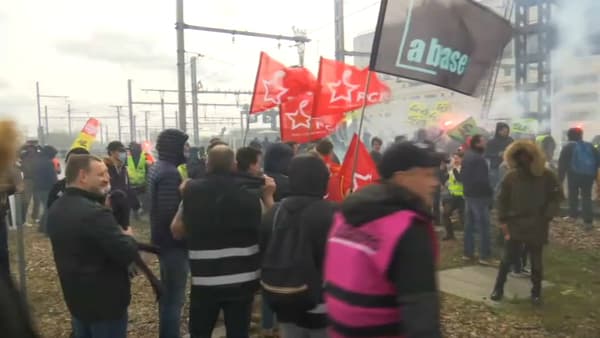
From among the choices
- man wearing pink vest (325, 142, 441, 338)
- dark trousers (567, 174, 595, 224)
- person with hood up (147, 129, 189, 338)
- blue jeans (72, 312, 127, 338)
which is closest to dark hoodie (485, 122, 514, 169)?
dark trousers (567, 174, 595, 224)

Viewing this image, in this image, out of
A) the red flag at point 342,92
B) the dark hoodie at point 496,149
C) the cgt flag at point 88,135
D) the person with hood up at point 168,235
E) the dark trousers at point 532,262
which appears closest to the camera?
the person with hood up at point 168,235

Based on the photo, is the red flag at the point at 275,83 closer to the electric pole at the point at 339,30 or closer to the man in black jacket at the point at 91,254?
the electric pole at the point at 339,30

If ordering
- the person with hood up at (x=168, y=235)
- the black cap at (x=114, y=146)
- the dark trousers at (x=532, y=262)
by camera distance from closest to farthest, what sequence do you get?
the person with hood up at (x=168, y=235), the dark trousers at (x=532, y=262), the black cap at (x=114, y=146)

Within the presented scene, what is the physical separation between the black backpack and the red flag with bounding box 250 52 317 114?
6114 millimetres

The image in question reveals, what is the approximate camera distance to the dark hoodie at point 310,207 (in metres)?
3.01

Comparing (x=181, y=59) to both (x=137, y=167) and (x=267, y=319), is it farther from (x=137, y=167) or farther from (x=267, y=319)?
(x=267, y=319)

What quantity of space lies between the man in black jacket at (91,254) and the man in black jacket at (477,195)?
5313mm

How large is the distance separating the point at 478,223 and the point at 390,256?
6120mm

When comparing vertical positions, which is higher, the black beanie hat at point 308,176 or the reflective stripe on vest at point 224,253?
the black beanie hat at point 308,176

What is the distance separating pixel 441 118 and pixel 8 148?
17.5 metres

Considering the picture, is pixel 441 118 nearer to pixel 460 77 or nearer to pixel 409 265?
pixel 460 77

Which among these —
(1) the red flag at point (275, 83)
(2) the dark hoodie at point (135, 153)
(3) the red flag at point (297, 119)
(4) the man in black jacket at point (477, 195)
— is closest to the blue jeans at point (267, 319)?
(3) the red flag at point (297, 119)

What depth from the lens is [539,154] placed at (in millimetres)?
5531

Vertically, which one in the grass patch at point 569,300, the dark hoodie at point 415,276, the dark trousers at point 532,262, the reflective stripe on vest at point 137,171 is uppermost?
the dark hoodie at point 415,276
